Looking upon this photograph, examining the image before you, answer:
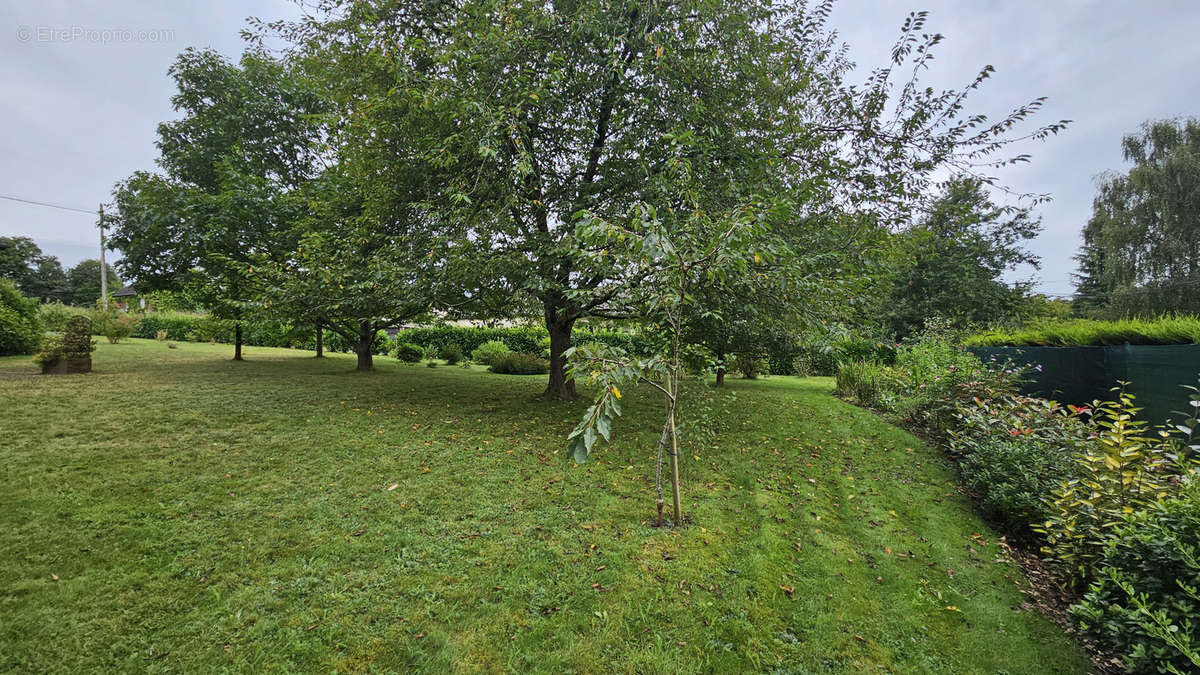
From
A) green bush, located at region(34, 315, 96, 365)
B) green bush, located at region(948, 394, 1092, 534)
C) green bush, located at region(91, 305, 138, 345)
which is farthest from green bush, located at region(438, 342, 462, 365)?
green bush, located at region(948, 394, 1092, 534)

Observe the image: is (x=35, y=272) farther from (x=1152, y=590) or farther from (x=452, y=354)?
(x=1152, y=590)

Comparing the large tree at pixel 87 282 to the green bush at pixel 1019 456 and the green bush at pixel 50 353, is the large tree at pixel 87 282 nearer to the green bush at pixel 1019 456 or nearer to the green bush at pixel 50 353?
the green bush at pixel 50 353

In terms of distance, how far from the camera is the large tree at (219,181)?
33.7ft

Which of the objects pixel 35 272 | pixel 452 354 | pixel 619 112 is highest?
pixel 35 272

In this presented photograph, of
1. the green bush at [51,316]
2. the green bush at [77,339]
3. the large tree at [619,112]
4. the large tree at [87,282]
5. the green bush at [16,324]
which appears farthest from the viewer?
the large tree at [87,282]

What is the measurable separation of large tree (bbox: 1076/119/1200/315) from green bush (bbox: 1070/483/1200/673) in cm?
2207

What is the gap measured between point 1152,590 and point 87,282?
64049 millimetres

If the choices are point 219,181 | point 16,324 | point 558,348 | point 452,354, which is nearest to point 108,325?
point 16,324

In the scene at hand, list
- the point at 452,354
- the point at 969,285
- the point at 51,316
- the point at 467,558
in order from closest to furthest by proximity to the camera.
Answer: the point at 467,558 → the point at 51,316 → the point at 452,354 → the point at 969,285

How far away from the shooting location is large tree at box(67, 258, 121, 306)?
38.3 m

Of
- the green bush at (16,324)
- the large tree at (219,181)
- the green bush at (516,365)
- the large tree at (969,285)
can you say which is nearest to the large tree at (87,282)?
the green bush at (16,324)

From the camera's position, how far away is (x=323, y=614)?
7.30 feet

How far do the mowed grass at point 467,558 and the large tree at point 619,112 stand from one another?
8.36 feet

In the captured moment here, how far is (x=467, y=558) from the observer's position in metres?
2.83
